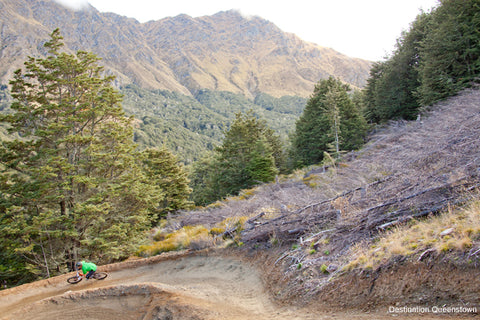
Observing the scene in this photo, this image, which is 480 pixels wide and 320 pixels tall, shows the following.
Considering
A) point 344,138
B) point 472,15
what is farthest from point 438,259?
point 344,138

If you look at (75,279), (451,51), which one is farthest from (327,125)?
(75,279)

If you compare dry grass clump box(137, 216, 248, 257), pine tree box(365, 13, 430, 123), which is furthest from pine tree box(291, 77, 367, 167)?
dry grass clump box(137, 216, 248, 257)

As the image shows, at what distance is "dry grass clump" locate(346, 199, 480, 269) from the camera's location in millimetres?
4766

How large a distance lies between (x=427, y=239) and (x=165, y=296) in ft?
23.8

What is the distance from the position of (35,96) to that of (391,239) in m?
19.3

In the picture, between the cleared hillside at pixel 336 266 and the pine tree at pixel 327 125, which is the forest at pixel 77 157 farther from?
the pine tree at pixel 327 125

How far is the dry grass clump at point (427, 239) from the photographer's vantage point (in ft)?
15.6

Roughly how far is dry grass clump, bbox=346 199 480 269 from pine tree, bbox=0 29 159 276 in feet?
45.0

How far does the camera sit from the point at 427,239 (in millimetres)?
5199

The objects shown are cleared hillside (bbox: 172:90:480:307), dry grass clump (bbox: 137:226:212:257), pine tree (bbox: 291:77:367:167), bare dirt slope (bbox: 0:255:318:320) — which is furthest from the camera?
pine tree (bbox: 291:77:367:167)

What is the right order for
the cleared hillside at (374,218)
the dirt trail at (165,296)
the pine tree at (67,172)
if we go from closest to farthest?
the cleared hillside at (374,218) → the dirt trail at (165,296) → the pine tree at (67,172)

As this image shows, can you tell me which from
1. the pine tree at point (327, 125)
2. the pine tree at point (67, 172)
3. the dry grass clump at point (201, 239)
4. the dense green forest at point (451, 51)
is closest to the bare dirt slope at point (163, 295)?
the dry grass clump at point (201, 239)

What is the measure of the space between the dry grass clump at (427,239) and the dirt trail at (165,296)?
1.26m

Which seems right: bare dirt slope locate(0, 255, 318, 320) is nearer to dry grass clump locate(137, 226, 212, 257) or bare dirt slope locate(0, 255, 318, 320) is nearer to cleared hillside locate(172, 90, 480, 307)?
dry grass clump locate(137, 226, 212, 257)
